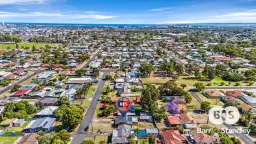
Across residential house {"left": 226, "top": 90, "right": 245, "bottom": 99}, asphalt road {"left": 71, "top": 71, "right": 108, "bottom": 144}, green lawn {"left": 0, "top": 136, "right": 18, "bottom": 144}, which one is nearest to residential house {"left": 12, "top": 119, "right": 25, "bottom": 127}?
green lawn {"left": 0, "top": 136, "right": 18, "bottom": 144}

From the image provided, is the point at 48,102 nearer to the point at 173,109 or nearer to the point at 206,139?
the point at 173,109

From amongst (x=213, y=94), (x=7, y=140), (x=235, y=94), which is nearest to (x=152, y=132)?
(x=7, y=140)

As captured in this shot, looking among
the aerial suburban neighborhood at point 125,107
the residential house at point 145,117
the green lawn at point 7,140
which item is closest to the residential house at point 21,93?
the aerial suburban neighborhood at point 125,107

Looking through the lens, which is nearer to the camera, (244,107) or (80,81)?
(244,107)

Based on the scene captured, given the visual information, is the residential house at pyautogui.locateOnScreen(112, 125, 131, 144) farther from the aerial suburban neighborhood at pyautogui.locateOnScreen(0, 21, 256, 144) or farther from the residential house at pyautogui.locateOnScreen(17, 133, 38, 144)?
the residential house at pyautogui.locateOnScreen(17, 133, 38, 144)

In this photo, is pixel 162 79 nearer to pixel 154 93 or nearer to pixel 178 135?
pixel 154 93

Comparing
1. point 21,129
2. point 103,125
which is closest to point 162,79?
point 103,125
